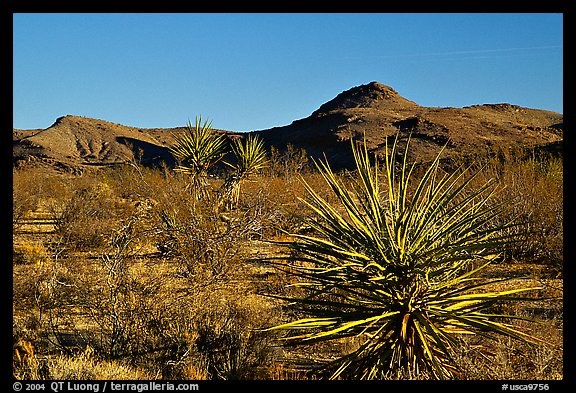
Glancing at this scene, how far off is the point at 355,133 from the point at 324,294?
44.6 metres

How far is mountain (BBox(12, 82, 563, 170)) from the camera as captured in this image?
4856 centimetres

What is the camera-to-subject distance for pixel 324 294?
8.98m

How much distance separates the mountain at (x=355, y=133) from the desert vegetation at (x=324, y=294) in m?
27.6

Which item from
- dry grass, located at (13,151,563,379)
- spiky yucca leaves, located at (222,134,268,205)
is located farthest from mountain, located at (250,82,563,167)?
dry grass, located at (13,151,563,379)

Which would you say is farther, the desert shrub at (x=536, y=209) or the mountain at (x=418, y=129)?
the mountain at (x=418, y=129)

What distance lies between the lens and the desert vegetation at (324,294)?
4.73m

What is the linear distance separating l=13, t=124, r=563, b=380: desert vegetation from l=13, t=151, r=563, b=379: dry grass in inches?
1.2

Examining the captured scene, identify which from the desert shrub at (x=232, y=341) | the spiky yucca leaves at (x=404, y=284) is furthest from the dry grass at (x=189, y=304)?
the spiky yucca leaves at (x=404, y=284)

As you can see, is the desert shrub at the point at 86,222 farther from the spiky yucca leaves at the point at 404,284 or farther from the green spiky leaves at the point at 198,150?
the spiky yucca leaves at the point at 404,284

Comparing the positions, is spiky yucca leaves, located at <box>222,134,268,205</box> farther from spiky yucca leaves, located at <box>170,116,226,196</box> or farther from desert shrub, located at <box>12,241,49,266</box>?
desert shrub, located at <box>12,241,49,266</box>

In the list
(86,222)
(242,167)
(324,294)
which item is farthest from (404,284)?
(86,222)

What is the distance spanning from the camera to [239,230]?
11281 mm

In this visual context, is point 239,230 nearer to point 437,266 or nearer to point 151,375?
point 151,375
